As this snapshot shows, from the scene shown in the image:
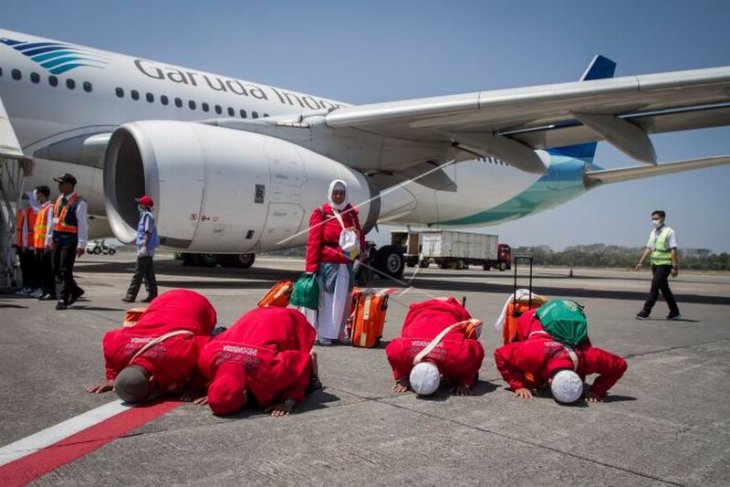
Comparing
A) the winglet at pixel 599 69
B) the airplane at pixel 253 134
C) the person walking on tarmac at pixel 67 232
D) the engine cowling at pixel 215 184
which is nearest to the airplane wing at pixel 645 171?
the airplane at pixel 253 134

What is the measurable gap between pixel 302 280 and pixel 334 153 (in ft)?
19.8

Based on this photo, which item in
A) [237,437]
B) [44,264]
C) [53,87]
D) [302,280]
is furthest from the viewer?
[53,87]

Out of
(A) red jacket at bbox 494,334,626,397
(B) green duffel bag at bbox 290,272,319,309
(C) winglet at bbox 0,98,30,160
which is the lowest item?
(A) red jacket at bbox 494,334,626,397

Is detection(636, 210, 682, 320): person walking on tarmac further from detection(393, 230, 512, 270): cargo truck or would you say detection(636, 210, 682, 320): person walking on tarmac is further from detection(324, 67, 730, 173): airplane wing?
detection(393, 230, 512, 270): cargo truck

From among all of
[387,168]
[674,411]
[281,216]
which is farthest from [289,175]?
[674,411]

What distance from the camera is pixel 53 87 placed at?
10789 millimetres

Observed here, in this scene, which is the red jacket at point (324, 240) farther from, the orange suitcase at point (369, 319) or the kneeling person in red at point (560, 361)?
the kneeling person in red at point (560, 361)

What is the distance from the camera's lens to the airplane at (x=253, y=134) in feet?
29.9

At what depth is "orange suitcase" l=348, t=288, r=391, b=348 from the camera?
5.47 metres

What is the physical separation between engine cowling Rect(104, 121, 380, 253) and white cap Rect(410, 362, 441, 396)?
5.72 m

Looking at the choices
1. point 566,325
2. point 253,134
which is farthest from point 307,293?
point 253,134

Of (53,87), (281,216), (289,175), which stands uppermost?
(53,87)

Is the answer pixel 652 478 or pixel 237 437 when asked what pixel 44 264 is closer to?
pixel 237 437

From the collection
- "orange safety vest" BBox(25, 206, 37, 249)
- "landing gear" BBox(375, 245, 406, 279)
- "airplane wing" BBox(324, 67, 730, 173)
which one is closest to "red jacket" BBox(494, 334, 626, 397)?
"airplane wing" BBox(324, 67, 730, 173)
